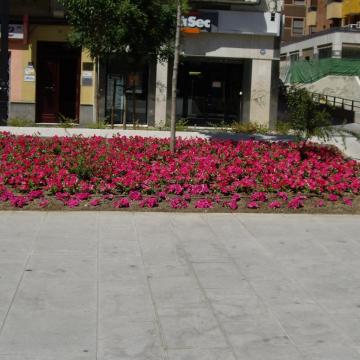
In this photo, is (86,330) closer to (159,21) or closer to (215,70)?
(159,21)

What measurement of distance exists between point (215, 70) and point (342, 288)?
19.1 metres

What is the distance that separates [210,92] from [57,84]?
5.64 m

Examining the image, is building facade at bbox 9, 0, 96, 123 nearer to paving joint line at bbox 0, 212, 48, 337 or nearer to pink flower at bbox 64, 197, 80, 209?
pink flower at bbox 64, 197, 80, 209

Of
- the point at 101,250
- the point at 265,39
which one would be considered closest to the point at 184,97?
the point at 265,39

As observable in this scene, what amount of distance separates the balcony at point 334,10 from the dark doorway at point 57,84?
3620 centimetres

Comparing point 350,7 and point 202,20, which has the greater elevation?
point 350,7

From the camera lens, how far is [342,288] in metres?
6.46

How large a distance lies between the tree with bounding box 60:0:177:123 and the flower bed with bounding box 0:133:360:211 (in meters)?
4.06

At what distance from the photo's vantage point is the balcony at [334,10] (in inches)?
2131

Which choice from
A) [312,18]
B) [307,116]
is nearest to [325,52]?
[312,18]

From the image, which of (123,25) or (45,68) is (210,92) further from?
(123,25)

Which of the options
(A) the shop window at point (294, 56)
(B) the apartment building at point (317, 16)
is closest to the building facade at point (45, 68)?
(B) the apartment building at point (317, 16)

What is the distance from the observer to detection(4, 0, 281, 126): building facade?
2242 cm

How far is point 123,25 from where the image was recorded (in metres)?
16.3
